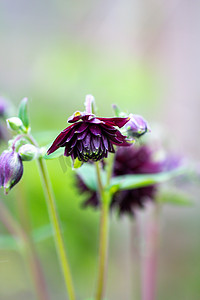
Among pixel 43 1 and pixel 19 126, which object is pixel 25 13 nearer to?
pixel 43 1

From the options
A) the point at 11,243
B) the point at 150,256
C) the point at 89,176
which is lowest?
the point at 150,256

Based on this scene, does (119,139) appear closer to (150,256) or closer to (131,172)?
(131,172)

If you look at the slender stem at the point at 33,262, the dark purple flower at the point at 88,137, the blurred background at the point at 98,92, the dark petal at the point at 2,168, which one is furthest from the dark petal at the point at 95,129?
the slender stem at the point at 33,262

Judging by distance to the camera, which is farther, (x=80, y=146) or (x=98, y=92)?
(x=98, y=92)

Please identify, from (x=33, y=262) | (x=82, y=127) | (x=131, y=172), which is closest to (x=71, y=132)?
(x=82, y=127)

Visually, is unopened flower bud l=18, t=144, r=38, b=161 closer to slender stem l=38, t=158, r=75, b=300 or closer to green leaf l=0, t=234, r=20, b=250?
slender stem l=38, t=158, r=75, b=300

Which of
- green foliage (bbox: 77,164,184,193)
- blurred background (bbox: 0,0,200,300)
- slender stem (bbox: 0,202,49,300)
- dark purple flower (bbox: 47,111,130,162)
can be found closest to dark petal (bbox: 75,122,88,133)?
dark purple flower (bbox: 47,111,130,162)

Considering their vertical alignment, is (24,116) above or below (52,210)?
above

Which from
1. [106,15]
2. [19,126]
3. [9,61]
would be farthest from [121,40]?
[19,126]
